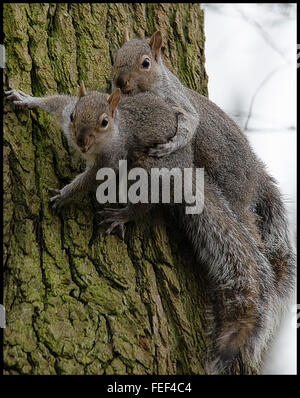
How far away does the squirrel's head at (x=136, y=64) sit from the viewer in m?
3.14

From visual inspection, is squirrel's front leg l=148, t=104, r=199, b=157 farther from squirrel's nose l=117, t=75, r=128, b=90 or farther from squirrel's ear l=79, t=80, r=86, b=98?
squirrel's ear l=79, t=80, r=86, b=98

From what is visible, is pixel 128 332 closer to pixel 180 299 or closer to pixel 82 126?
pixel 180 299

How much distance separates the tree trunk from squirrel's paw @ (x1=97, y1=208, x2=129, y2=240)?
48 millimetres

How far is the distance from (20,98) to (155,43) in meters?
1.17

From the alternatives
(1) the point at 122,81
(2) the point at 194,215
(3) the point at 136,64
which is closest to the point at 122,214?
(2) the point at 194,215

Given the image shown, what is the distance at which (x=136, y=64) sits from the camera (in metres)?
3.23

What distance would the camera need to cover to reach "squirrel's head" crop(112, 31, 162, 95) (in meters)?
3.14

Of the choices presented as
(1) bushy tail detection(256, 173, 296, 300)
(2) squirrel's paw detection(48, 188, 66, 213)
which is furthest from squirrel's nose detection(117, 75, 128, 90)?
(1) bushy tail detection(256, 173, 296, 300)

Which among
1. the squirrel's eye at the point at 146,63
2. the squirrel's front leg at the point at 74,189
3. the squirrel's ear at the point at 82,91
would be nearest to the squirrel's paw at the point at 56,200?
the squirrel's front leg at the point at 74,189

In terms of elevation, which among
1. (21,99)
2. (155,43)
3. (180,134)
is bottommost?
(180,134)

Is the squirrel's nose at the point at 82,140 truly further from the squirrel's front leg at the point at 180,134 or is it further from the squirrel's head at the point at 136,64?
the squirrel's head at the point at 136,64

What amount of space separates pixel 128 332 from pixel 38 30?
1.88 m

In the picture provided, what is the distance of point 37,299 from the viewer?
2.14 metres

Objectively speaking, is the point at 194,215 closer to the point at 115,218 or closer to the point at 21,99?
the point at 115,218
